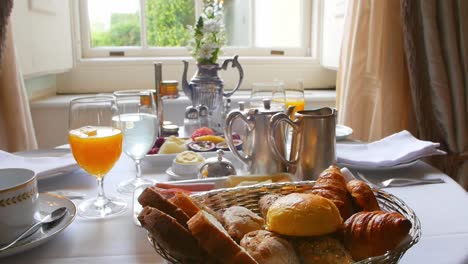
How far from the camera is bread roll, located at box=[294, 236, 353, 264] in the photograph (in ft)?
1.43

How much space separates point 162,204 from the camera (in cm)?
50

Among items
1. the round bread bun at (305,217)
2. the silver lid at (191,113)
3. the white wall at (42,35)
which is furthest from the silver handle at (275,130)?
the white wall at (42,35)

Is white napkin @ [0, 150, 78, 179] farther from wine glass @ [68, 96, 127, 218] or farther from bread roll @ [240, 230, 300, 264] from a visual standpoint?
bread roll @ [240, 230, 300, 264]

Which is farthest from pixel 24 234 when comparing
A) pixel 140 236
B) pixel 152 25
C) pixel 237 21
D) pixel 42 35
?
pixel 237 21

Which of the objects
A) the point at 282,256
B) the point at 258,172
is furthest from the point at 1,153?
the point at 282,256

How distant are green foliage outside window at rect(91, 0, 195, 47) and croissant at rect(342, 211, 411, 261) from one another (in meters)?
2.07

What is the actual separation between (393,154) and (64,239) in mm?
683

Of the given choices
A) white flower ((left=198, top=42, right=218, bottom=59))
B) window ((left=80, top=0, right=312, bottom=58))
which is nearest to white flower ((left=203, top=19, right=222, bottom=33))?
white flower ((left=198, top=42, right=218, bottom=59))

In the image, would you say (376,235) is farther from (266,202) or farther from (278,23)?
(278,23)

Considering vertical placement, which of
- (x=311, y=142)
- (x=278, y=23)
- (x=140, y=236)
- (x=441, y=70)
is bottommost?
(x=140, y=236)

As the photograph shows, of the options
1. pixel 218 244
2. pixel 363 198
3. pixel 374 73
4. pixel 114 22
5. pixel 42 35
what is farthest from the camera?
pixel 114 22

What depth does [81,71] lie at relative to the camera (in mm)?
2229

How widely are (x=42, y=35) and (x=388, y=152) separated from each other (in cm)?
165

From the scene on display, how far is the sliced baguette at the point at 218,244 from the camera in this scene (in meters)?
0.42
